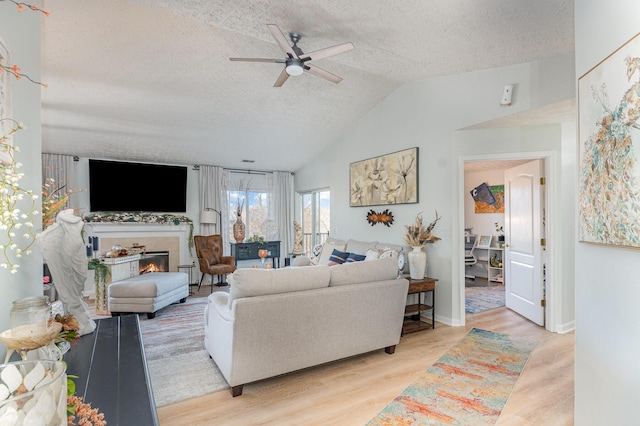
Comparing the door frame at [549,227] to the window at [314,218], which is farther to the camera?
the window at [314,218]

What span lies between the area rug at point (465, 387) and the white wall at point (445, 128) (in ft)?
2.59

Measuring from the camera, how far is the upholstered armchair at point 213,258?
5.96 metres

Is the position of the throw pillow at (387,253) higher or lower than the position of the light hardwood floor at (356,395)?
higher

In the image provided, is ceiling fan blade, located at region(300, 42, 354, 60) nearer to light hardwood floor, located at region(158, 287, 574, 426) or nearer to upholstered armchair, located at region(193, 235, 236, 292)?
light hardwood floor, located at region(158, 287, 574, 426)

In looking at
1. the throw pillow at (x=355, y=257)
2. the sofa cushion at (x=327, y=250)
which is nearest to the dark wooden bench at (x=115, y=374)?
the throw pillow at (x=355, y=257)

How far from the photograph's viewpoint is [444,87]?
4172mm

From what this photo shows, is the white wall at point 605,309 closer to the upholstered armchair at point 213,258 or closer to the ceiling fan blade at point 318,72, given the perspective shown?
the ceiling fan blade at point 318,72

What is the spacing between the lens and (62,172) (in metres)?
5.40

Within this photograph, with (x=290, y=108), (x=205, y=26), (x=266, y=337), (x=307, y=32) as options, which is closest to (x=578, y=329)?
(x=266, y=337)

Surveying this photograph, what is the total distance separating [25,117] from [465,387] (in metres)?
3.24

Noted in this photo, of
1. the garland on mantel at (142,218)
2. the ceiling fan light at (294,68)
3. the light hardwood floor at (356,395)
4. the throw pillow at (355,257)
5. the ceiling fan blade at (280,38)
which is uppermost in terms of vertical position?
the ceiling fan blade at (280,38)

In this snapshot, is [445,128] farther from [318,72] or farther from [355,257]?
[355,257]

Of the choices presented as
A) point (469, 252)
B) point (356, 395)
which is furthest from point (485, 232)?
point (356, 395)

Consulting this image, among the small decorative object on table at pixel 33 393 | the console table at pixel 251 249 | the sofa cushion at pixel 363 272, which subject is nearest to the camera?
the small decorative object on table at pixel 33 393
